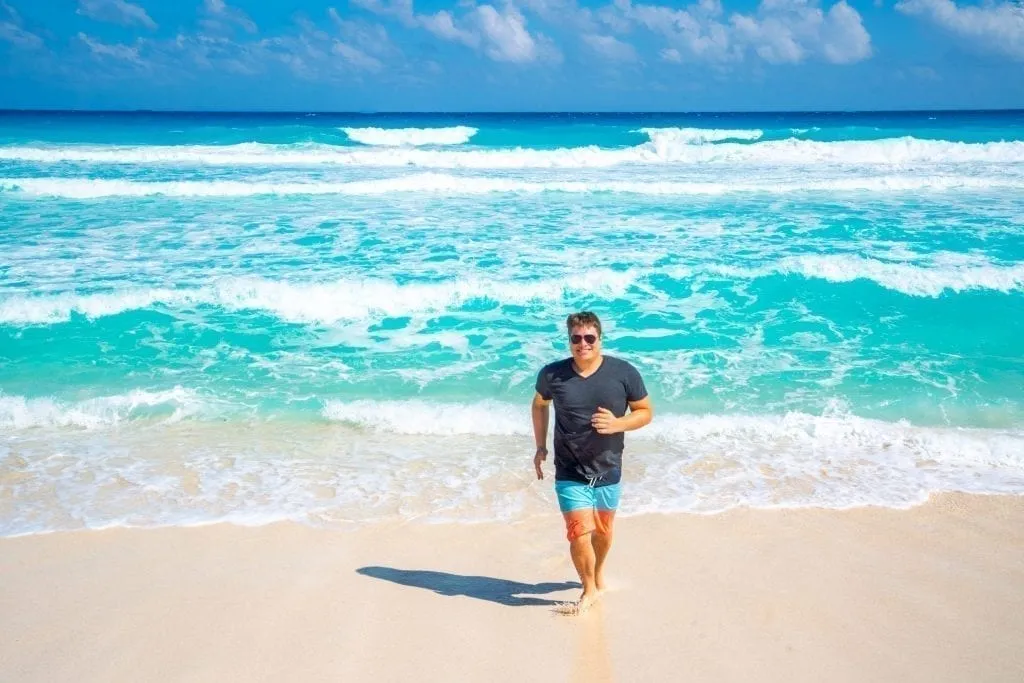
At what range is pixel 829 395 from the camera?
25.4 feet

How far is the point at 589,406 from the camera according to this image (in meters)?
3.86

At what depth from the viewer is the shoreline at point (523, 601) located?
12.3 ft

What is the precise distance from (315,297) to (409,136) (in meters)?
39.3

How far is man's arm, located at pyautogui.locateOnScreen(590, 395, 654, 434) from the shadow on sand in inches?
46.6

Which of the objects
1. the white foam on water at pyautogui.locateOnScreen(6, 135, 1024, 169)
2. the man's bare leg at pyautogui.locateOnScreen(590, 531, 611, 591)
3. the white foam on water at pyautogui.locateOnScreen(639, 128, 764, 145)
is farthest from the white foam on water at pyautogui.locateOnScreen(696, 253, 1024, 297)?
the white foam on water at pyautogui.locateOnScreen(639, 128, 764, 145)

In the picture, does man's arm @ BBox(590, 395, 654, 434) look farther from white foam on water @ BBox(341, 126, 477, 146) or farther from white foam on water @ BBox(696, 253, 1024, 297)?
white foam on water @ BBox(341, 126, 477, 146)

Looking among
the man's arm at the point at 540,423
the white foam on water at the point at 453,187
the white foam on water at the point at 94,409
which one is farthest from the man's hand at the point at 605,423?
the white foam on water at the point at 453,187

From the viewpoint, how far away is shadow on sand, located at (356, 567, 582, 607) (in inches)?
170

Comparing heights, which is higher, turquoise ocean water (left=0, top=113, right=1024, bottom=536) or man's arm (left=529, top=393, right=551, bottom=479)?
man's arm (left=529, top=393, right=551, bottom=479)

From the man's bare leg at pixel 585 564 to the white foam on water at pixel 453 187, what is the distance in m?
18.7

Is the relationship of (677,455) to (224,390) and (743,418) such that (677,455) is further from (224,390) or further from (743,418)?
(224,390)

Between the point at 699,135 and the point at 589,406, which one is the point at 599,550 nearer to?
Result: the point at 589,406

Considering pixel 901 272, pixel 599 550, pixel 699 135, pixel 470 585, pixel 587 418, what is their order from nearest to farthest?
pixel 587 418
pixel 599 550
pixel 470 585
pixel 901 272
pixel 699 135

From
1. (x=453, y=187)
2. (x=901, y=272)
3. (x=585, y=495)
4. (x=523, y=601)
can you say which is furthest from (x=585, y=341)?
(x=453, y=187)
